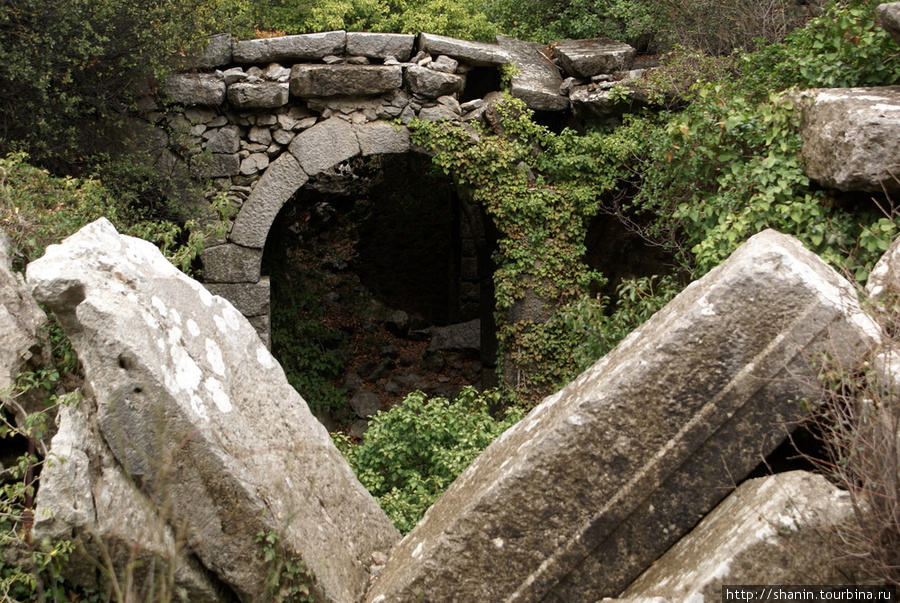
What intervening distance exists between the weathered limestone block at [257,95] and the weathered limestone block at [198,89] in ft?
0.35

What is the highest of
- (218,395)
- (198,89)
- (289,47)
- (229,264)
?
(289,47)

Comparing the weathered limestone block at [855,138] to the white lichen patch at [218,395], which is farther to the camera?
the weathered limestone block at [855,138]

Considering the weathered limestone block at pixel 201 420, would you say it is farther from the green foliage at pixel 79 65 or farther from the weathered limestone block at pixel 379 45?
the weathered limestone block at pixel 379 45

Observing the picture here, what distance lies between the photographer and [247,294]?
7176 mm

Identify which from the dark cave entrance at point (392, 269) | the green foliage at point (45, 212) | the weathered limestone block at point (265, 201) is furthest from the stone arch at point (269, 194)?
the dark cave entrance at point (392, 269)

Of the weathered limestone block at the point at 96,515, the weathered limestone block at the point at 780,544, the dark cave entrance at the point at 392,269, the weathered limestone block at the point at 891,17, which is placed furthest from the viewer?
the dark cave entrance at the point at 392,269

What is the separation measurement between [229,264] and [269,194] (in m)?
0.72

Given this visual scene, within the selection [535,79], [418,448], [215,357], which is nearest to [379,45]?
[535,79]

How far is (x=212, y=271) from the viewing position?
7.08 metres

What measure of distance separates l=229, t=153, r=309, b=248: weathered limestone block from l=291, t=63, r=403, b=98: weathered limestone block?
25.4 inches

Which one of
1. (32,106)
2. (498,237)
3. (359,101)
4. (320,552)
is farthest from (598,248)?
(320,552)

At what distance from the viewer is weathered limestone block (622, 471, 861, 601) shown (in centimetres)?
215

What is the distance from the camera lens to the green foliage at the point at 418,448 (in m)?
4.78

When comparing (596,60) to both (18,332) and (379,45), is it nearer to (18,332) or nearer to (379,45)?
(379,45)
